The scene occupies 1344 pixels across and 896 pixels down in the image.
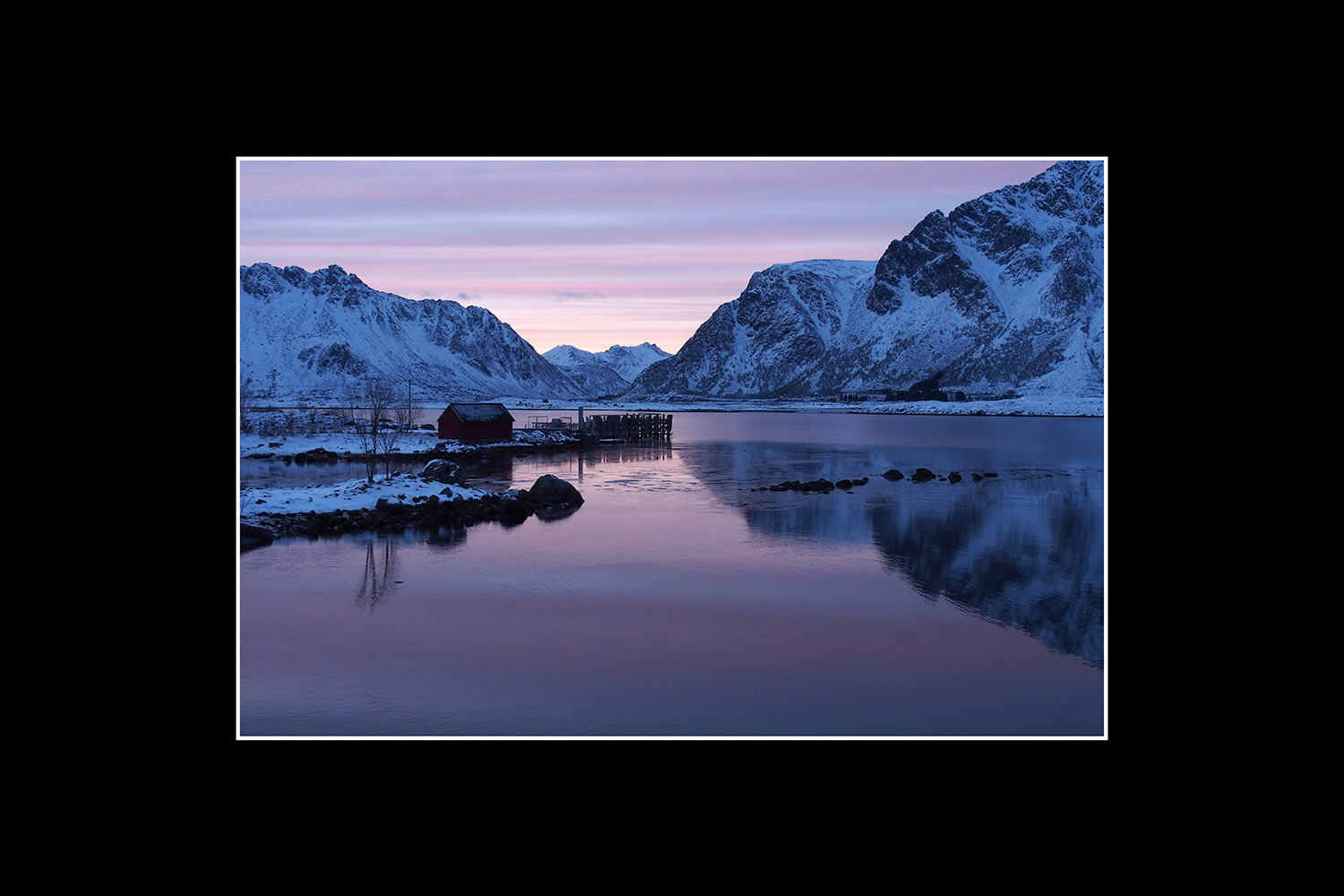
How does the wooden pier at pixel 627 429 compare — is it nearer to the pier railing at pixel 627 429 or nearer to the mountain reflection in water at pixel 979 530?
the pier railing at pixel 627 429

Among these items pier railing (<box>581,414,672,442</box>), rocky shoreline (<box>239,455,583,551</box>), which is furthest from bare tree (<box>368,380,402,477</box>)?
pier railing (<box>581,414,672,442</box>)

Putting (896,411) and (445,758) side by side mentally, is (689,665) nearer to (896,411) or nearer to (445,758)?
(445,758)

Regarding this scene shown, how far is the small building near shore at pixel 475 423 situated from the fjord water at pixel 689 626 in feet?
108

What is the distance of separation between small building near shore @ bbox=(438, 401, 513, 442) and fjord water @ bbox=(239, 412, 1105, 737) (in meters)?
33.0

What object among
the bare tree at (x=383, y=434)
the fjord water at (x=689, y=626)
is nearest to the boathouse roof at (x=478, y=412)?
the bare tree at (x=383, y=434)

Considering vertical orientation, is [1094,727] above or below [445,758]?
below

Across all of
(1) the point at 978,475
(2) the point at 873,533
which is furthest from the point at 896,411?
(2) the point at 873,533

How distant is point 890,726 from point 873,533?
16231mm

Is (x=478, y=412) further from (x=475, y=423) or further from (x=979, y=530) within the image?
(x=979, y=530)

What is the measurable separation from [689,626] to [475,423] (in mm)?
50606

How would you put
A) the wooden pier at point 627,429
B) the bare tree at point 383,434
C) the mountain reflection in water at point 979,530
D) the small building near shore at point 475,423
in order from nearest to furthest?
the mountain reflection in water at point 979,530
the bare tree at point 383,434
the small building near shore at point 475,423
the wooden pier at point 627,429

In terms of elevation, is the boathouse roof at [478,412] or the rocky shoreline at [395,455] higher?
the boathouse roof at [478,412]

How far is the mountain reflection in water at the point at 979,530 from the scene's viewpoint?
19000 mm
